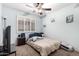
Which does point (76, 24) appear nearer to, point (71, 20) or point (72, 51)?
point (71, 20)

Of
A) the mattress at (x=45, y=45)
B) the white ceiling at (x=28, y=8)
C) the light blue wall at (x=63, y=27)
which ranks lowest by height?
the mattress at (x=45, y=45)

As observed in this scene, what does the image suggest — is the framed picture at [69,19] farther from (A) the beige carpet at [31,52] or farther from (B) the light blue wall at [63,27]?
(A) the beige carpet at [31,52]

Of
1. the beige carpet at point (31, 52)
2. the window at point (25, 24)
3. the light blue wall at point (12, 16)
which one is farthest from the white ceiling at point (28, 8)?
the beige carpet at point (31, 52)

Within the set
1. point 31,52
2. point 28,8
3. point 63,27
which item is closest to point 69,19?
point 63,27

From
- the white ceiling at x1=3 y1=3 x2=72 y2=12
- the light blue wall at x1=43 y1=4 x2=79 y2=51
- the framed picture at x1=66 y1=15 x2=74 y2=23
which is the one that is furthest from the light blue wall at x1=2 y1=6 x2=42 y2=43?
the framed picture at x1=66 y1=15 x2=74 y2=23

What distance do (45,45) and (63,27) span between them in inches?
18.9

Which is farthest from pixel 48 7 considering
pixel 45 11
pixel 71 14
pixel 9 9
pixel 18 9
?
pixel 9 9

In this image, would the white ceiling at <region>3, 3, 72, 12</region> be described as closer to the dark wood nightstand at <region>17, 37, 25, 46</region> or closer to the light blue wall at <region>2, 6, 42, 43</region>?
the light blue wall at <region>2, 6, 42, 43</region>

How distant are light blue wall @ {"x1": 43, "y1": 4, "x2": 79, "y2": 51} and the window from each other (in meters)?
0.25

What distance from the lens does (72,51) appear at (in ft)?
4.08

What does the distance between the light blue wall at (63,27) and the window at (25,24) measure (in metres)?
0.25

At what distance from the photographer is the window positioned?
1.32 m

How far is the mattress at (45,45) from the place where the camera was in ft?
4.08

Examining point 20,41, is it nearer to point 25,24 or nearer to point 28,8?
point 25,24
